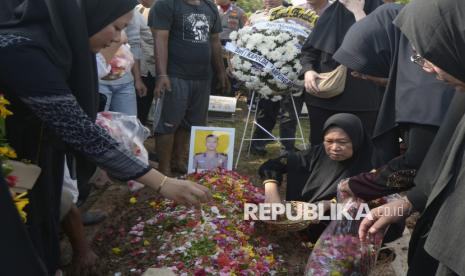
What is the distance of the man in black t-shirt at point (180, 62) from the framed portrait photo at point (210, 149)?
43cm

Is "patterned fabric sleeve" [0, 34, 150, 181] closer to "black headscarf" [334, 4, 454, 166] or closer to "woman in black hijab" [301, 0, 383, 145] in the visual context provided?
"black headscarf" [334, 4, 454, 166]

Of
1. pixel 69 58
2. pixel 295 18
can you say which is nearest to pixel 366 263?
pixel 69 58

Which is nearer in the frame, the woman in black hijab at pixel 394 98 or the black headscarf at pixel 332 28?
the woman in black hijab at pixel 394 98

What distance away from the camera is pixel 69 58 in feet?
6.46

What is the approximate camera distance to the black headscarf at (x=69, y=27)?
6.16 feet

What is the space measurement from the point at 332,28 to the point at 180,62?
4.96 ft

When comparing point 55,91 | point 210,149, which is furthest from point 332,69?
point 55,91

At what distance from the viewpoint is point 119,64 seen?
438 cm

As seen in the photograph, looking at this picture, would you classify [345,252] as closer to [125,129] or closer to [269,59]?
[125,129]

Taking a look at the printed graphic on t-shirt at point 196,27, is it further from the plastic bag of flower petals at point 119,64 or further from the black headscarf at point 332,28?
the black headscarf at point 332,28

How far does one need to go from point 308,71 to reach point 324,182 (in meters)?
1.10

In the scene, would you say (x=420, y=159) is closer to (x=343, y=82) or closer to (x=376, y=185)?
(x=376, y=185)

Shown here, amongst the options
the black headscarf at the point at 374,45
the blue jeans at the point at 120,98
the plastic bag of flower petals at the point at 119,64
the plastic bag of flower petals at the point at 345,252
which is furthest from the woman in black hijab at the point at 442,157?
the blue jeans at the point at 120,98

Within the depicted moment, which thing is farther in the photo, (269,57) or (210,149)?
(269,57)
